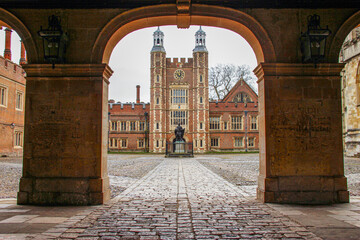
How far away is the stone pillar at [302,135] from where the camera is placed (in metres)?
4.93

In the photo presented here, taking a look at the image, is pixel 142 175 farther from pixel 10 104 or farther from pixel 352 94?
pixel 10 104

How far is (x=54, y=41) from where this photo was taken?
4.77 metres

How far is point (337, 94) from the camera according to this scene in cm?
508

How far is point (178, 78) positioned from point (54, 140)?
35104 millimetres

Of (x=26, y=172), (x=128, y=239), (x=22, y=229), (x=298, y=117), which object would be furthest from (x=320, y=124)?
(x=26, y=172)

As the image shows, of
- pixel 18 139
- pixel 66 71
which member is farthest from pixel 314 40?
pixel 18 139

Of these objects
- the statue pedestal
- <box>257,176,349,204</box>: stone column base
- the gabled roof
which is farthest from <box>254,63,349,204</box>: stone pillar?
the gabled roof

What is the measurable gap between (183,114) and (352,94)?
2269cm

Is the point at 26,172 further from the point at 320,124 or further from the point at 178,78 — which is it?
the point at 178,78

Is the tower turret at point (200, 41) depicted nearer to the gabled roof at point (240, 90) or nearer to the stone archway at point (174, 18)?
the gabled roof at point (240, 90)

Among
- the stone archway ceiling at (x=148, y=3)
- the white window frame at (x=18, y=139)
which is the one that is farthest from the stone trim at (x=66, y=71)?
the white window frame at (x=18, y=139)

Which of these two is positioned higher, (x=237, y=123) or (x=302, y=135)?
(x=237, y=123)

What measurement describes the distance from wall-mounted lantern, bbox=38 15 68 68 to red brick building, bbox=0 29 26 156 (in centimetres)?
2013

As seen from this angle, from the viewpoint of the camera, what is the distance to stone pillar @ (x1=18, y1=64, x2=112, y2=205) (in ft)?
16.0
